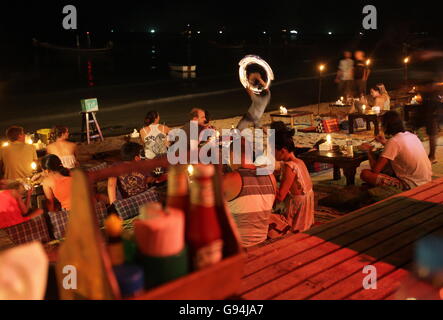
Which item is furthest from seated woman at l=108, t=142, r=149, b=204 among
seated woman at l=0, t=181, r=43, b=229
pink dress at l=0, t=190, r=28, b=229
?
pink dress at l=0, t=190, r=28, b=229

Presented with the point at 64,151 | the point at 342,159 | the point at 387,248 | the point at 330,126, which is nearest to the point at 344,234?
the point at 387,248

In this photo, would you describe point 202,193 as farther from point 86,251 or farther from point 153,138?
point 153,138

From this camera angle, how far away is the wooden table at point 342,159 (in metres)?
6.70

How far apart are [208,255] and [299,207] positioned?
309cm

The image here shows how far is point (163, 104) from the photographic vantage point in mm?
23578

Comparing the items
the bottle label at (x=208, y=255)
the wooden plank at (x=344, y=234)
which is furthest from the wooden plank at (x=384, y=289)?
the bottle label at (x=208, y=255)

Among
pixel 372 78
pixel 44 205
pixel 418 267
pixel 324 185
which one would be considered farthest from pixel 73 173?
pixel 372 78

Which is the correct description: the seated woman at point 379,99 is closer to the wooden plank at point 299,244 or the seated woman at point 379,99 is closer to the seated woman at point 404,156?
the seated woman at point 404,156

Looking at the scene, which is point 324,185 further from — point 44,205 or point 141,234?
point 141,234

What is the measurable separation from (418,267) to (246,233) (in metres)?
2.55

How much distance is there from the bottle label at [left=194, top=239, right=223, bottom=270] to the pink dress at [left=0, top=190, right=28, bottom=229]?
3.95m

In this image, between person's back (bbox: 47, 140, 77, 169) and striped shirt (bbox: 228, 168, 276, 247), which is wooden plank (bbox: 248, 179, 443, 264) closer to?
striped shirt (bbox: 228, 168, 276, 247)

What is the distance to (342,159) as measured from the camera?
22.0ft

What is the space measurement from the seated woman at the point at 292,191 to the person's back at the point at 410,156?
1.57m
